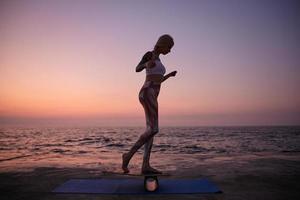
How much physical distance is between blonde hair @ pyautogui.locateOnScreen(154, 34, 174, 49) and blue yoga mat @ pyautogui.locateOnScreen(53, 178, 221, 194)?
2621 millimetres

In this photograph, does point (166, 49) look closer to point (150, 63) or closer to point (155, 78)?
point (150, 63)

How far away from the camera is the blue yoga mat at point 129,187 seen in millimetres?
4669

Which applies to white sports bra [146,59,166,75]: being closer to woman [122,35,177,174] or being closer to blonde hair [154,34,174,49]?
woman [122,35,177,174]

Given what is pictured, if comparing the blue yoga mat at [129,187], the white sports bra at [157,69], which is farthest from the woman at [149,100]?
the blue yoga mat at [129,187]

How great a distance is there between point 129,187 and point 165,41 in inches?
109

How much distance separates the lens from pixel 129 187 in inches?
198

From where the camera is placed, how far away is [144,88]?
5.11 m

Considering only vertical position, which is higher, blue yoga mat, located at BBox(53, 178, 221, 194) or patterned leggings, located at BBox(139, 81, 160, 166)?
patterned leggings, located at BBox(139, 81, 160, 166)

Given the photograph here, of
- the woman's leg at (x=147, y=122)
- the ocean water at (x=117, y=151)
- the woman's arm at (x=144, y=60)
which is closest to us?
the woman's leg at (x=147, y=122)

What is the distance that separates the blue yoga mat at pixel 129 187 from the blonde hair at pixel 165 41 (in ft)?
8.60

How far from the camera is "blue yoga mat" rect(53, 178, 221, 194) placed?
4669 mm

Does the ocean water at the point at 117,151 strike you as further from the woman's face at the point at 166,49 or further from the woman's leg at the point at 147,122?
the woman's face at the point at 166,49

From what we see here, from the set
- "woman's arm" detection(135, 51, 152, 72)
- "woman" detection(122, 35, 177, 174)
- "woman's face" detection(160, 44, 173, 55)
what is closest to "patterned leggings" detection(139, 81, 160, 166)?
"woman" detection(122, 35, 177, 174)

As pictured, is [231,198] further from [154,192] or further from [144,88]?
[144,88]
